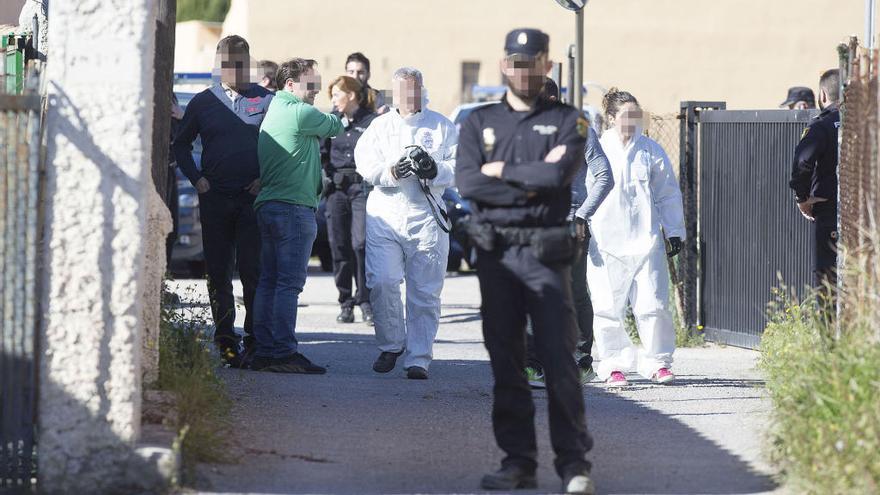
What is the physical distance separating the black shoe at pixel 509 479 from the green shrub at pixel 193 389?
46.7 inches

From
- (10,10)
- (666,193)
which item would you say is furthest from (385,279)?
(10,10)

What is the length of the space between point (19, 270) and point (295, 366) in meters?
3.65

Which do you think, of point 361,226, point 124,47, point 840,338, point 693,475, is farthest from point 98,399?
point 361,226

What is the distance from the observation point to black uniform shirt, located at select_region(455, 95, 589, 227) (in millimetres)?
5910

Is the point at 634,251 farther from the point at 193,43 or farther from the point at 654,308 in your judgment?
the point at 193,43

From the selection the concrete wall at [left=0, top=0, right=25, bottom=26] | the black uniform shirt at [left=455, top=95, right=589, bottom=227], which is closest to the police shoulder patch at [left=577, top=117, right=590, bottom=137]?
the black uniform shirt at [left=455, top=95, right=589, bottom=227]

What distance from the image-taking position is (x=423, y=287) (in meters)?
9.23

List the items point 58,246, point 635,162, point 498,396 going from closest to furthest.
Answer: point 58,246
point 498,396
point 635,162

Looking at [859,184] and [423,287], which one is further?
[423,287]

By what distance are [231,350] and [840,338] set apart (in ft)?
14.0

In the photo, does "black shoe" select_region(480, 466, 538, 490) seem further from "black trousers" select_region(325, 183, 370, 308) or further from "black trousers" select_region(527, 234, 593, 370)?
"black trousers" select_region(325, 183, 370, 308)

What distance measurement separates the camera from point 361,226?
12.0 meters

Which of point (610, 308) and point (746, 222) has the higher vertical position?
point (746, 222)

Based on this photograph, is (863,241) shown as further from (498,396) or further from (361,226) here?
(361,226)
